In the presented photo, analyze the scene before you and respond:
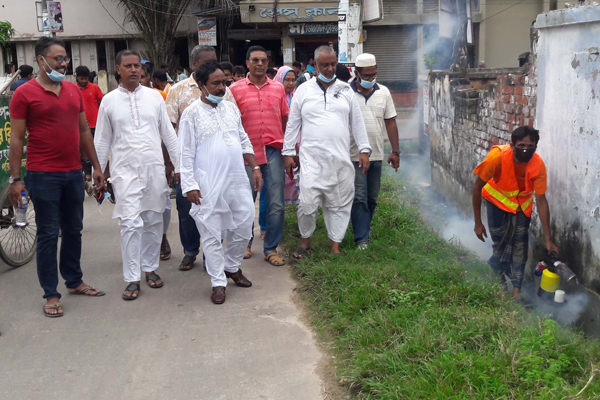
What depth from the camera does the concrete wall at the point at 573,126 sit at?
4598 millimetres

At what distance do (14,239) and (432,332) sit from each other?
4.32 m

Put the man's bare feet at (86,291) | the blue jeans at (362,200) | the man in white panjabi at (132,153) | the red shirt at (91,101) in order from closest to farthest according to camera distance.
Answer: the man in white panjabi at (132,153) → the man's bare feet at (86,291) → the blue jeans at (362,200) → the red shirt at (91,101)

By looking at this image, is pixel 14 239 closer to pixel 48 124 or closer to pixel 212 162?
pixel 48 124

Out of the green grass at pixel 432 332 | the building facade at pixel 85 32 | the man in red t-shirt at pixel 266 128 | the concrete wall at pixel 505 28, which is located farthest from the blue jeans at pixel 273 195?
the building facade at pixel 85 32

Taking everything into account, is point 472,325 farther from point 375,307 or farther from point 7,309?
point 7,309

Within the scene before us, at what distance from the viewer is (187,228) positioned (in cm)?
609

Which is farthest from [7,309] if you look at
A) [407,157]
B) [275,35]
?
[275,35]

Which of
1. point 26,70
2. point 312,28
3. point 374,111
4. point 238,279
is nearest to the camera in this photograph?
point 238,279

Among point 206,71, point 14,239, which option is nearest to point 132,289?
point 14,239

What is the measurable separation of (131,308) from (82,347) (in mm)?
782

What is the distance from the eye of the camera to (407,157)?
498 inches

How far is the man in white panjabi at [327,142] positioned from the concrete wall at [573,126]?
5.42 ft

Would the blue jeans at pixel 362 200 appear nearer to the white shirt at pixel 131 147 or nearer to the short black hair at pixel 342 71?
the short black hair at pixel 342 71

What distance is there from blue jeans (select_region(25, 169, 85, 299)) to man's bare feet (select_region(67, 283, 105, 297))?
0.25m
